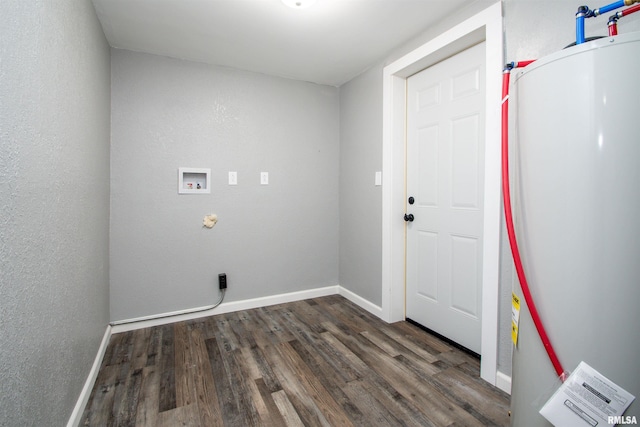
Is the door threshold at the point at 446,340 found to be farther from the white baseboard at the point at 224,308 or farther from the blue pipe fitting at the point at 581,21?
the blue pipe fitting at the point at 581,21

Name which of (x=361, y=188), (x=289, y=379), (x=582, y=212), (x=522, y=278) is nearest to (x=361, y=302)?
(x=361, y=188)

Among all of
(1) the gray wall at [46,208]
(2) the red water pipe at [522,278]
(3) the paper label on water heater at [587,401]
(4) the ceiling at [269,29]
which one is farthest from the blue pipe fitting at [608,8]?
(1) the gray wall at [46,208]

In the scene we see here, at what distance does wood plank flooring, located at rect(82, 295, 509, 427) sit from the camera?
140 cm

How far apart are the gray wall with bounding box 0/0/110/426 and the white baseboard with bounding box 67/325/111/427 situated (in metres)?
0.05

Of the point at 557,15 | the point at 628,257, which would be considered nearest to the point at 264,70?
the point at 557,15

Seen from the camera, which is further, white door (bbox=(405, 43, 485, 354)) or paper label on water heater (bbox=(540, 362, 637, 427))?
white door (bbox=(405, 43, 485, 354))

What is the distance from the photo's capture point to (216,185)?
103 inches

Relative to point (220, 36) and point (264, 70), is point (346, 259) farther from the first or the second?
point (220, 36)

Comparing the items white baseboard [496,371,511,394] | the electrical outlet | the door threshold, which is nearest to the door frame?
white baseboard [496,371,511,394]

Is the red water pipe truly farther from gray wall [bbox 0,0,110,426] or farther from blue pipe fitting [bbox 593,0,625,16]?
gray wall [bbox 0,0,110,426]

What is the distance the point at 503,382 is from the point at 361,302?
1.38 metres

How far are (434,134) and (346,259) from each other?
1523 millimetres

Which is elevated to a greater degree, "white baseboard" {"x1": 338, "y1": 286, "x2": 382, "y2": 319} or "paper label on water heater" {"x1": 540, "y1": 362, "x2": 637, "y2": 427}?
"paper label on water heater" {"x1": 540, "y1": 362, "x2": 637, "y2": 427}

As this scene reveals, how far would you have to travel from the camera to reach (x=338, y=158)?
319cm
